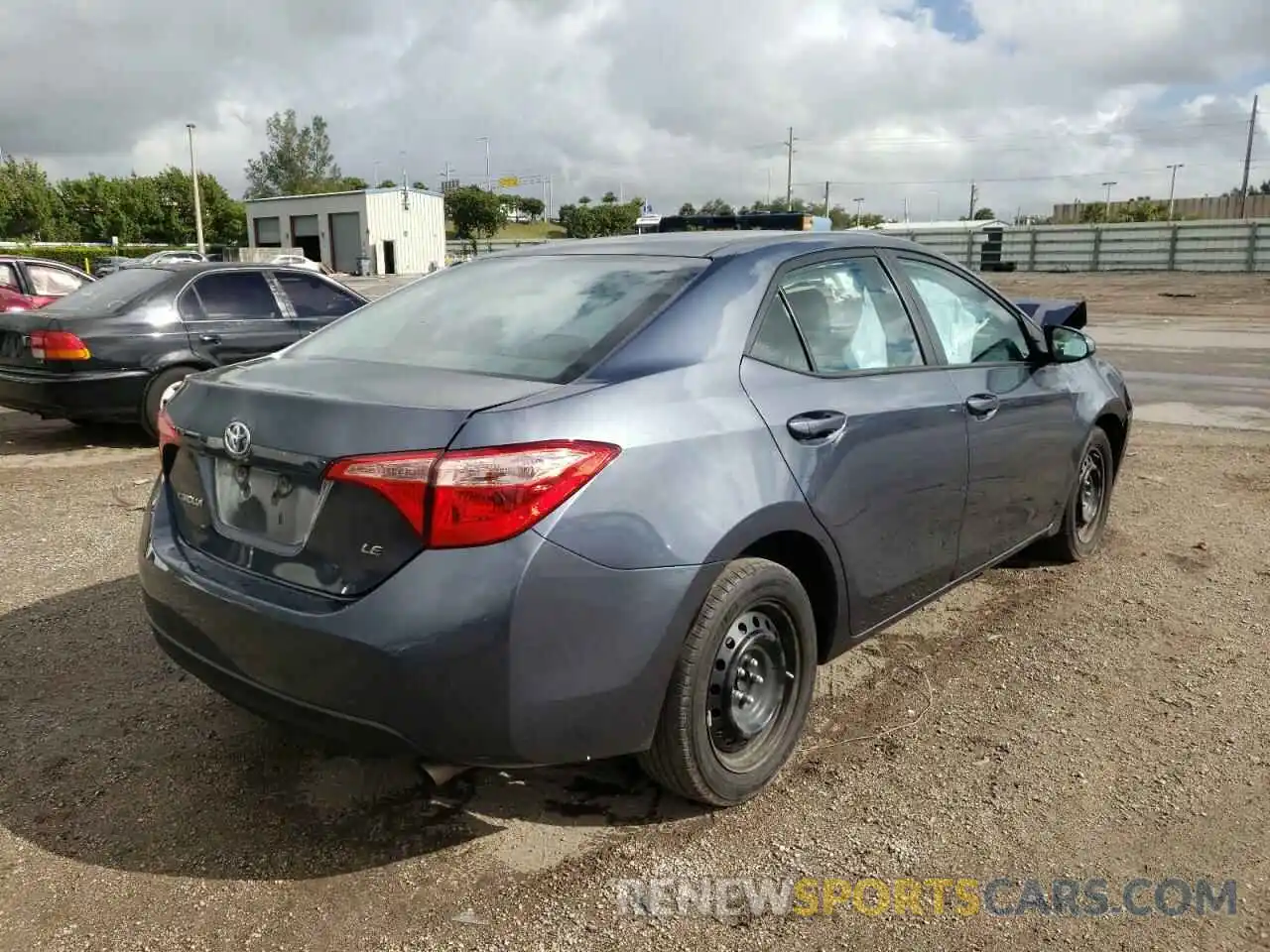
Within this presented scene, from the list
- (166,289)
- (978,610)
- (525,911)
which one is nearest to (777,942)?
(525,911)

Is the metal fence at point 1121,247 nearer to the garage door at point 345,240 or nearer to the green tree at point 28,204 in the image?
the garage door at point 345,240

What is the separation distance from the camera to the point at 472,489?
224 centimetres

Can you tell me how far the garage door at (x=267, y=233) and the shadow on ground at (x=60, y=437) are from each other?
62.6 meters

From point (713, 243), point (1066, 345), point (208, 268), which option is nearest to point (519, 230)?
point (208, 268)

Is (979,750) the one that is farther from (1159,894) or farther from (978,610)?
(978,610)

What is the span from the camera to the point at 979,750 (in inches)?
126

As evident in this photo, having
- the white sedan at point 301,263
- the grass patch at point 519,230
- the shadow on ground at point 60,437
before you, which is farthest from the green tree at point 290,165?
the shadow on ground at point 60,437

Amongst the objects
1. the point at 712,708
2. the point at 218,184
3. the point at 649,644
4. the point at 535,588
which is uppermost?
the point at 218,184

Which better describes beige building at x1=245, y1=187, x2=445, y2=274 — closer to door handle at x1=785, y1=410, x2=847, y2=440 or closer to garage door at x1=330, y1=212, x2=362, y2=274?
garage door at x1=330, y1=212, x2=362, y2=274

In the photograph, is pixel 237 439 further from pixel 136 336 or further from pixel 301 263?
pixel 301 263

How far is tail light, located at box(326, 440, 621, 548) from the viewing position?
7.34 feet

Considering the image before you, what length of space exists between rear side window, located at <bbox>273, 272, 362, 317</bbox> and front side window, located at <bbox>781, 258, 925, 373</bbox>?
616cm

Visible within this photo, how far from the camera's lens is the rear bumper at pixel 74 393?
745cm

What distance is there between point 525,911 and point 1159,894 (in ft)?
5.20
